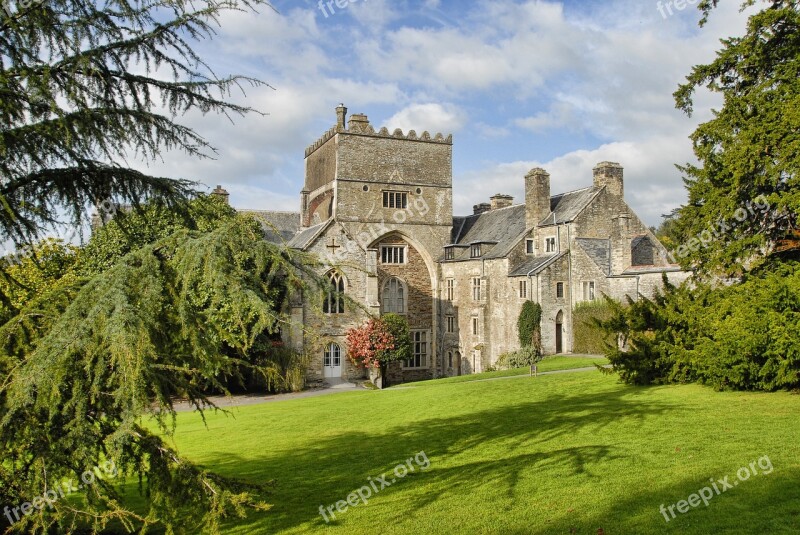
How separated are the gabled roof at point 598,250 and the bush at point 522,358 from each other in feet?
19.9

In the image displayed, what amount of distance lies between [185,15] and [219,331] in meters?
4.07

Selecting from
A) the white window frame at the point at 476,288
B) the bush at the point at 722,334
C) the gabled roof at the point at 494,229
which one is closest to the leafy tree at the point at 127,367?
the bush at the point at 722,334

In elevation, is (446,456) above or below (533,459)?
below

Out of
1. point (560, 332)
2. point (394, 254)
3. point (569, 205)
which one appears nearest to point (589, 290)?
point (560, 332)

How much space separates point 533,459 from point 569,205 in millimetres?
28127

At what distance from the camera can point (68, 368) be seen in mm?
6262

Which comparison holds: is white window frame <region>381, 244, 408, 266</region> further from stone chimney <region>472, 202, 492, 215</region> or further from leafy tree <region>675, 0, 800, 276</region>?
leafy tree <region>675, 0, 800, 276</region>

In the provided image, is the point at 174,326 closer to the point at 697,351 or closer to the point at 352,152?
the point at 697,351

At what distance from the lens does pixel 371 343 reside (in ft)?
106

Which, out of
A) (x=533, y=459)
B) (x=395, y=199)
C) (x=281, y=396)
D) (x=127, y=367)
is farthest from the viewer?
(x=395, y=199)

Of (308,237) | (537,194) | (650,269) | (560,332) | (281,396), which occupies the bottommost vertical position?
(281,396)

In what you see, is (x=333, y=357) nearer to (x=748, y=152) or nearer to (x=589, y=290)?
(x=589, y=290)

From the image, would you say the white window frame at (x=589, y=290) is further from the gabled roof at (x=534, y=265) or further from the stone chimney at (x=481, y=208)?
the stone chimney at (x=481, y=208)

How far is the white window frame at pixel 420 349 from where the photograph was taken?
42406 millimetres
